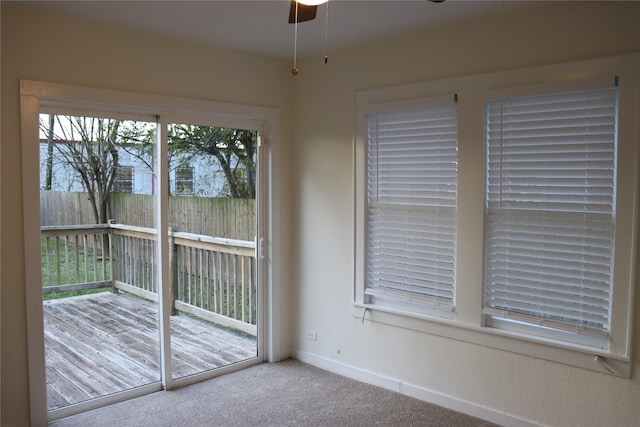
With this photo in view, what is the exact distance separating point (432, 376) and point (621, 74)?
7.17ft

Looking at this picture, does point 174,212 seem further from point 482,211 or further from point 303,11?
point 482,211

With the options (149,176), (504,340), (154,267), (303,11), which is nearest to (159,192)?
(149,176)

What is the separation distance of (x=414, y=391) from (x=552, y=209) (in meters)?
1.59

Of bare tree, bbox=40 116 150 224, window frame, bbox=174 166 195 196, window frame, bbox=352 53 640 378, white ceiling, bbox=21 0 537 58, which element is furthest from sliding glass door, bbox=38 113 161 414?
window frame, bbox=352 53 640 378

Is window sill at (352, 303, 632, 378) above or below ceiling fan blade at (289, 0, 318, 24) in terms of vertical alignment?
below

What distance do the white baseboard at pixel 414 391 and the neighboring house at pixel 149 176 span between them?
62.4 inches

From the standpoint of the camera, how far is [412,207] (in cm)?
350

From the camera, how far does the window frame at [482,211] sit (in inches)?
104

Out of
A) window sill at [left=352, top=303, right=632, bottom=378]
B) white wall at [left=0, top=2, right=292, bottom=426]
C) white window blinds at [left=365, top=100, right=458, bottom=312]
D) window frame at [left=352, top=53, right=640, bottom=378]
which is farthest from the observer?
white window blinds at [left=365, top=100, right=458, bottom=312]

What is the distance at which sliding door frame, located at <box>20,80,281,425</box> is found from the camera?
299cm

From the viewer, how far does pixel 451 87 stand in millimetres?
3275

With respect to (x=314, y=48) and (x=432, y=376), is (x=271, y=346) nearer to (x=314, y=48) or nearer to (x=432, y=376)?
(x=432, y=376)

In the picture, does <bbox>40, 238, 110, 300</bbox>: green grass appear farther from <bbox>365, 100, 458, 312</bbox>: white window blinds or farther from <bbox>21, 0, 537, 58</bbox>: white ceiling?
<bbox>365, 100, 458, 312</bbox>: white window blinds

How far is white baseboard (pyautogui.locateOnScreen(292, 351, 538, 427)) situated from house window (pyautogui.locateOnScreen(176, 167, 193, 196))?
5.54ft
